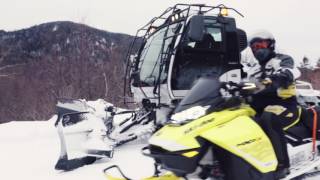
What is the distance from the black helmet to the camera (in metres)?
4.36

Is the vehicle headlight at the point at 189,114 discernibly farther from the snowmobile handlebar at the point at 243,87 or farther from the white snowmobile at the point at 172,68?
the white snowmobile at the point at 172,68

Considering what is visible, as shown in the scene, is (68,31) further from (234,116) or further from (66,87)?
(234,116)

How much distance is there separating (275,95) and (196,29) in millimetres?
2937

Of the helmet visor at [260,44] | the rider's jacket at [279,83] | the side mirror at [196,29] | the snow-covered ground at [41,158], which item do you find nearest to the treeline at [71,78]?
the snow-covered ground at [41,158]

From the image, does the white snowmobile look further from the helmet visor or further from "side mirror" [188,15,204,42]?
the helmet visor

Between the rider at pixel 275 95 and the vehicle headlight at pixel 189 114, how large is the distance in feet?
2.05

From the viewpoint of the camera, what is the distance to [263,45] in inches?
173

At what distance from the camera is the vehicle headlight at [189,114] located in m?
3.39

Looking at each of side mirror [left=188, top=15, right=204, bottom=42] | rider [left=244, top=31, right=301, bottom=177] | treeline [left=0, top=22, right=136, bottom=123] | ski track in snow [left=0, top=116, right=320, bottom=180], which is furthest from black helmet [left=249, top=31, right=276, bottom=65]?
treeline [left=0, top=22, right=136, bottom=123]

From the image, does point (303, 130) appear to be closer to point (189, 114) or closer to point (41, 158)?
point (189, 114)

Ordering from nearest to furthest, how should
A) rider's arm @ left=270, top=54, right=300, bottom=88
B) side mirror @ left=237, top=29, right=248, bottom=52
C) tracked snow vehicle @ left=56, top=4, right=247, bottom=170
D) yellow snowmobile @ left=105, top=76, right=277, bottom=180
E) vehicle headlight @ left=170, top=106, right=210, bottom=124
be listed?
yellow snowmobile @ left=105, top=76, right=277, bottom=180 → vehicle headlight @ left=170, top=106, right=210, bottom=124 → rider's arm @ left=270, top=54, right=300, bottom=88 → tracked snow vehicle @ left=56, top=4, right=247, bottom=170 → side mirror @ left=237, top=29, right=248, bottom=52

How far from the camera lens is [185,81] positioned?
25.2ft

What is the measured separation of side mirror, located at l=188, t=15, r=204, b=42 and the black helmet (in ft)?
8.04

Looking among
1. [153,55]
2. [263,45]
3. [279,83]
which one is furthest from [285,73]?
[153,55]
